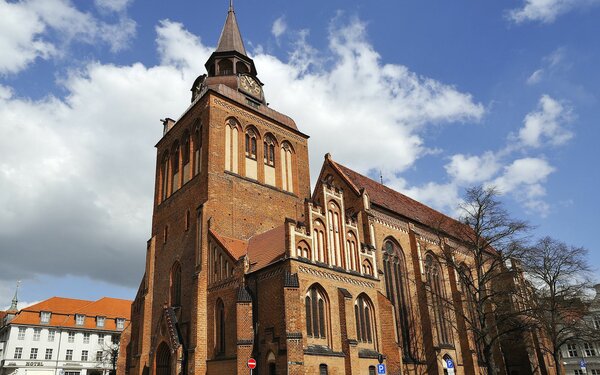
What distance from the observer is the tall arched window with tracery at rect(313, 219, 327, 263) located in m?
20.8

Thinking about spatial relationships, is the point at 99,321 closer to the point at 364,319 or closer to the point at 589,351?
the point at 364,319

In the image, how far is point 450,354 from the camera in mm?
26734

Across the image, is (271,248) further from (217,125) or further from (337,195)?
(217,125)

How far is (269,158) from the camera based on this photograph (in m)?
29.4

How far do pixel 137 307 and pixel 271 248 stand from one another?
1140 cm

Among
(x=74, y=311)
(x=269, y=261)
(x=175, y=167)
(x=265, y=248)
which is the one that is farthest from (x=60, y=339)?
(x=269, y=261)

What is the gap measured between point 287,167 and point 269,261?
1068 cm

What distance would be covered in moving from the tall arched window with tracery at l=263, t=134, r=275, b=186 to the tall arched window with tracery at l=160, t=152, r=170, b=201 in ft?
21.4

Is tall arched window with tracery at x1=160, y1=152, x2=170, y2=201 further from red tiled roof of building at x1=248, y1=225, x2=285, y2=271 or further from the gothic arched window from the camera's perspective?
red tiled roof of building at x1=248, y1=225, x2=285, y2=271

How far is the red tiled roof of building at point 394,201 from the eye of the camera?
28372 millimetres

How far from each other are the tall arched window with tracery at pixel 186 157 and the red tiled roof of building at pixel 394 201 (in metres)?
8.84

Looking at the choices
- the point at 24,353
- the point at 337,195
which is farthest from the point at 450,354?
the point at 24,353

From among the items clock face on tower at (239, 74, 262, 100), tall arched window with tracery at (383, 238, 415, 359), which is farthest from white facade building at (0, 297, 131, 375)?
tall arched window with tracery at (383, 238, 415, 359)

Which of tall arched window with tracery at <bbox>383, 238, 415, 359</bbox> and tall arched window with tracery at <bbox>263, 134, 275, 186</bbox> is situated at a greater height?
tall arched window with tracery at <bbox>263, 134, 275, 186</bbox>
